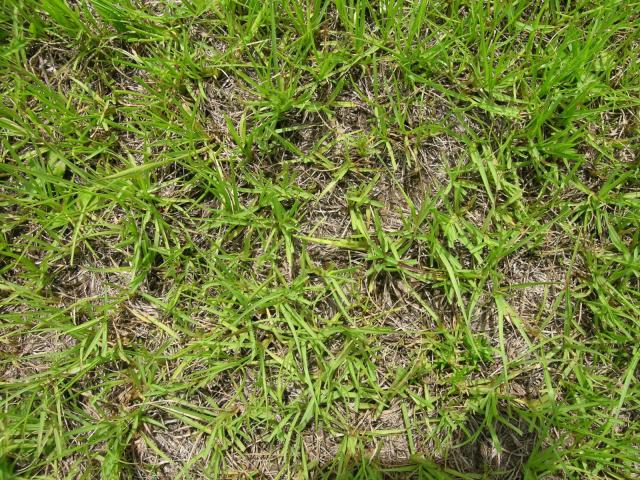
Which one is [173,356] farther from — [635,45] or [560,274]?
[635,45]

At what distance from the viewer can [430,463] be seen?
1775 mm

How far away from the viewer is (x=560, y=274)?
6.18 ft

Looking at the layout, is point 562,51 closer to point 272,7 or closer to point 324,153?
point 324,153

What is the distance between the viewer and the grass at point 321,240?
1800 millimetres

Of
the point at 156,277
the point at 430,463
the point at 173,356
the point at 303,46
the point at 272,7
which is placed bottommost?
the point at 430,463

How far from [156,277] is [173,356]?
1.03ft

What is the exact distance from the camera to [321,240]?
6.01 ft

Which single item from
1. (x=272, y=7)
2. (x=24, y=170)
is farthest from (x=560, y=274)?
(x=24, y=170)

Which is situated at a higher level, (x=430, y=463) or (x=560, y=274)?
(x=560, y=274)

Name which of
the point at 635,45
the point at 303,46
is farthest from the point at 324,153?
the point at 635,45

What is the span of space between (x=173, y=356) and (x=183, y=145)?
2.68 feet

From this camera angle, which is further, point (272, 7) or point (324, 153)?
point (324, 153)

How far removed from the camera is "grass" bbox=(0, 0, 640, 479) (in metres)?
1.80

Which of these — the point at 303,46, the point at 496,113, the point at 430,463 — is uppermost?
the point at 303,46
